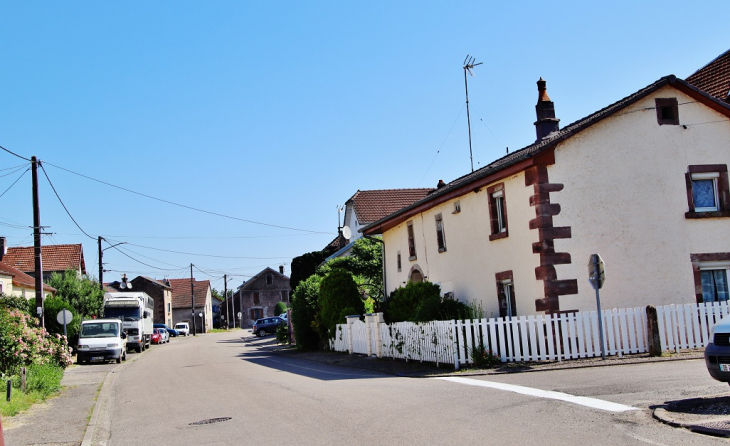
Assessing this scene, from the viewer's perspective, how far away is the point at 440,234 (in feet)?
82.6

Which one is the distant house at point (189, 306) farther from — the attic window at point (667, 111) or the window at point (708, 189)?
the attic window at point (667, 111)

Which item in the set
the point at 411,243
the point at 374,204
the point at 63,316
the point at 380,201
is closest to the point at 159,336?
the point at 374,204

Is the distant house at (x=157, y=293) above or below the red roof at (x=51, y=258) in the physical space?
below

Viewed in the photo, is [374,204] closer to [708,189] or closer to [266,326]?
[266,326]

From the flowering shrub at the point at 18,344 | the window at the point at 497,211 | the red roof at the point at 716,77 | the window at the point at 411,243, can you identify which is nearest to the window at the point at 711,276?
the window at the point at 497,211

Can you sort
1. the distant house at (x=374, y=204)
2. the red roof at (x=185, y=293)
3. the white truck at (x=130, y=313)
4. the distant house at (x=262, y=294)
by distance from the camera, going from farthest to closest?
the red roof at (x=185, y=293), the distant house at (x=262, y=294), the distant house at (x=374, y=204), the white truck at (x=130, y=313)

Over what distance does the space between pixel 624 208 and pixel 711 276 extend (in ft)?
10.2

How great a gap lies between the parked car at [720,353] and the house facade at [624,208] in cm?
845

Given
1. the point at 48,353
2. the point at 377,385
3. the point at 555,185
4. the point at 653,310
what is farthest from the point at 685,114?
the point at 48,353

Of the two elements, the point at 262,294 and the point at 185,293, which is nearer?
the point at 262,294

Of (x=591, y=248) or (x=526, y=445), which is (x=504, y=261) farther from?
(x=526, y=445)

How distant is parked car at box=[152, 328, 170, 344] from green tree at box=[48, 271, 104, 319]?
16419 millimetres

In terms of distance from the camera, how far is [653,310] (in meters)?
17.1

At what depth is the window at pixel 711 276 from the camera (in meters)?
19.3
